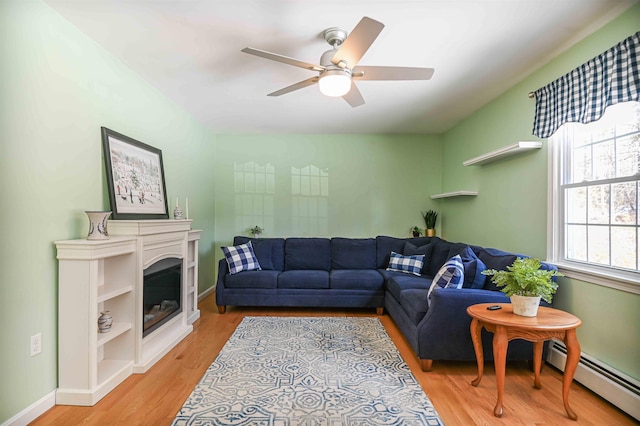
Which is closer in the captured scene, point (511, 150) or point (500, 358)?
point (500, 358)

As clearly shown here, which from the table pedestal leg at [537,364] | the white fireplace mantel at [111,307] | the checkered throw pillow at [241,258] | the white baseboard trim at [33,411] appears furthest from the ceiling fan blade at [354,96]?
the white baseboard trim at [33,411]

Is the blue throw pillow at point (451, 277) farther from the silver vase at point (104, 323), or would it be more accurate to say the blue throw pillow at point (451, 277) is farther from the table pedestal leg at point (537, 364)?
the silver vase at point (104, 323)

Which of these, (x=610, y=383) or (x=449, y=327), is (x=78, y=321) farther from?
(x=610, y=383)

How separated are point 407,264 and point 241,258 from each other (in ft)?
7.32

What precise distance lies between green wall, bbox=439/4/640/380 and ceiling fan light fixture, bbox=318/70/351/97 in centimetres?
180

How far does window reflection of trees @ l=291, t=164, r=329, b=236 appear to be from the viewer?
512 cm

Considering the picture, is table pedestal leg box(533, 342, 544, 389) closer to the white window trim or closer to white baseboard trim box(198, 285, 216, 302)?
the white window trim

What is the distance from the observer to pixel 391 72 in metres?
2.19

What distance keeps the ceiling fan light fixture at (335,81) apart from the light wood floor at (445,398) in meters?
2.22

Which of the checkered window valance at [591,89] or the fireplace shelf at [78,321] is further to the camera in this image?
the fireplace shelf at [78,321]

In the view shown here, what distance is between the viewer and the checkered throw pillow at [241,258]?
4.07 m

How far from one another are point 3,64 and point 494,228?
4.30 meters

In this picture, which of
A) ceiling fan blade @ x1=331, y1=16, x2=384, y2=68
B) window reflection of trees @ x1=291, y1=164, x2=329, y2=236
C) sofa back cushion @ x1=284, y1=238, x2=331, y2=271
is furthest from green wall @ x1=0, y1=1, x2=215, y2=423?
window reflection of trees @ x1=291, y1=164, x2=329, y2=236

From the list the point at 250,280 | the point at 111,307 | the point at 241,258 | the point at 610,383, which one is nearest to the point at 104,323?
the point at 111,307
